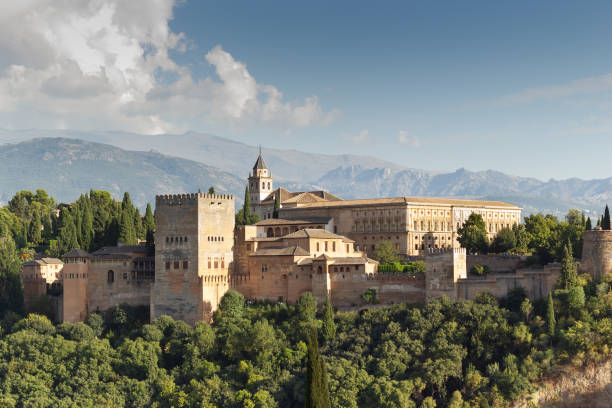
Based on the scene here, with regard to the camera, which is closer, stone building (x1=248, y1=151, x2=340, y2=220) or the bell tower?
stone building (x1=248, y1=151, x2=340, y2=220)

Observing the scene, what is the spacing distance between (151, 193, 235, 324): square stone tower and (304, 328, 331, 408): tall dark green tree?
16662mm

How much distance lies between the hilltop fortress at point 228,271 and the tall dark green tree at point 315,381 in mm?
13216

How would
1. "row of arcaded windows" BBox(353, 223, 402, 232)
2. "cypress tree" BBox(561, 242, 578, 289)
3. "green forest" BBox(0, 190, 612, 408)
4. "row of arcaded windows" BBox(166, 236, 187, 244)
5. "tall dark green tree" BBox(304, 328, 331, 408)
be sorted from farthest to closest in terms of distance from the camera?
1. "row of arcaded windows" BBox(353, 223, 402, 232)
2. "row of arcaded windows" BBox(166, 236, 187, 244)
3. "cypress tree" BBox(561, 242, 578, 289)
4. "green forest" BBox(0, 190, 612, 408)
5. "tall dark green tree" BBox(304, 328, 331, 408)

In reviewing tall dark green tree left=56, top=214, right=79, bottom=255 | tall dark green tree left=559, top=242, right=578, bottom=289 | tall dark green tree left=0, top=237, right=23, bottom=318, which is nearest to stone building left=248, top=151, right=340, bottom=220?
tall dark green tree left=56, top=214, right=79, bottom=255

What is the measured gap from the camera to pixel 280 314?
198 feet

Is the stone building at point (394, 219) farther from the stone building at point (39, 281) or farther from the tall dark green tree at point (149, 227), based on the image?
the stone building at point (39, 281)

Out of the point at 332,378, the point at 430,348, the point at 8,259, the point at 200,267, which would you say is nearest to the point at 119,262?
the point at 200,267

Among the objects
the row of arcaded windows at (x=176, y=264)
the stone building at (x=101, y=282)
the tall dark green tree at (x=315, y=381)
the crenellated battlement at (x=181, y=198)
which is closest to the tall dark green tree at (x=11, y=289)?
the stone building at (x=101, y=282)

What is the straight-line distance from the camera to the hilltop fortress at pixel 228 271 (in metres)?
56.5

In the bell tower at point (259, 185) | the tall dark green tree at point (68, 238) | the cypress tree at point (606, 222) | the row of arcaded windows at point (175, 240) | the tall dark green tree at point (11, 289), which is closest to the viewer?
the cypress tree at point (606, 222)

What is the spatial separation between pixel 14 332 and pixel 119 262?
10.0 meters

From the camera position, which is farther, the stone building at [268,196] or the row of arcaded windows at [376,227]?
the stone building at [268,196]

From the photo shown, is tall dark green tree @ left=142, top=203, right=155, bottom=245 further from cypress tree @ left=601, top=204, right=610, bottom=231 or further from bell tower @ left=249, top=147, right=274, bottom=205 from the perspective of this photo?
cypress tree @ left=601, top=204, right=610, bottom=231

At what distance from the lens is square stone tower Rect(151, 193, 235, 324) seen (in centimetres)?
6128
